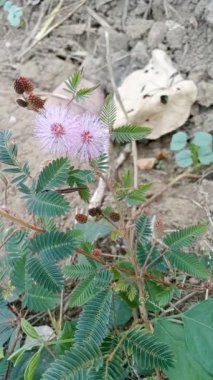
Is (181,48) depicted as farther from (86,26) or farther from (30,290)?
(30,290)

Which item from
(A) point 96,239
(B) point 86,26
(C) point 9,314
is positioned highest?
(B) point 86,26

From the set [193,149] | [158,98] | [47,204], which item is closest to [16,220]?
[47,204]

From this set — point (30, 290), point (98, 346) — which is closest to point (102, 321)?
point (98, 346)

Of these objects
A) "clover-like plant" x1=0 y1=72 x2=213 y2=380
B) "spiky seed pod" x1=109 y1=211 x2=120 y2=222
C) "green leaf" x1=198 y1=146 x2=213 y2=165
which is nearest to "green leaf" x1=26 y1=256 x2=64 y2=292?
"clover-like plant" x1=0 y1=72 x2=213 y2=380

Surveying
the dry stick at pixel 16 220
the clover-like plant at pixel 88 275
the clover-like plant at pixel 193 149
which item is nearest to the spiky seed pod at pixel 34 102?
the clover-like plant at pixel 88 275

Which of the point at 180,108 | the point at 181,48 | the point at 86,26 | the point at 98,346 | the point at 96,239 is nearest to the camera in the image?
the point at 98,346

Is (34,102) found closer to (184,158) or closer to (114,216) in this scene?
(114,216)

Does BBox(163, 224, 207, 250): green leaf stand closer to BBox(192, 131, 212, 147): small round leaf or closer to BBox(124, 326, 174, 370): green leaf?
BBox(124, 326, 174, 370): green leaf

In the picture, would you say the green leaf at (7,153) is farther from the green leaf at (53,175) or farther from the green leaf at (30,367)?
the green leaf at (30,367)

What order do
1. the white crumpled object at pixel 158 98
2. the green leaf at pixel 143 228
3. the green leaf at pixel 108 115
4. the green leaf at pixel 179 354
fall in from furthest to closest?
the white crumpled object at pixel 158 98, the green leaf at pixel 143 228, the green leaf at pixel 179 354, the green leaf at pixel 108 115
